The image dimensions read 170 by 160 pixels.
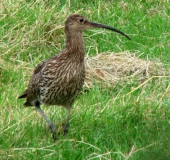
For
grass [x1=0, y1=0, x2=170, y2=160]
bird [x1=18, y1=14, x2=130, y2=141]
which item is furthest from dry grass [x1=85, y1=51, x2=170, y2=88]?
bird [x1=18, y1=14, x2=130, y2=141]

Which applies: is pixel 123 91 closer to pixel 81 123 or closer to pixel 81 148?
pixel 81 123

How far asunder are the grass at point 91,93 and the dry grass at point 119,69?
0.55 feet

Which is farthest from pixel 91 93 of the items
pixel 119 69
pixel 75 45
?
pixel 75 45

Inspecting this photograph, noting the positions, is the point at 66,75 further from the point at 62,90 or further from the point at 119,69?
the point at 119,69

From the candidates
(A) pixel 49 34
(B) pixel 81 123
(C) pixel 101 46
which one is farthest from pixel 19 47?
(B) pixel 81 123

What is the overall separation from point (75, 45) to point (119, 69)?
201cm

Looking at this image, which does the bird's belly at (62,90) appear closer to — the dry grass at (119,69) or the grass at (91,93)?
the grass at (91,93)

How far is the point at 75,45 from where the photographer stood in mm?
5062

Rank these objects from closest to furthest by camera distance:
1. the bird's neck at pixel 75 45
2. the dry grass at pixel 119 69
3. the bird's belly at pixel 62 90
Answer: the bird's belly at pixel 62 90, the bird's neck at pixel 75 45, the dry grass at pixel 119 69

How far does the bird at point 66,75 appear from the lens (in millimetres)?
4910

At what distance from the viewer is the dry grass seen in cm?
668

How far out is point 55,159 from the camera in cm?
433

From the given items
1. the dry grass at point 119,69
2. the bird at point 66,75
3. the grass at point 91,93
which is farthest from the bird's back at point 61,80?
the dry grass at point 119,69

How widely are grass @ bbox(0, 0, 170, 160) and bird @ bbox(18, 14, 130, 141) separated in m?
0.26
